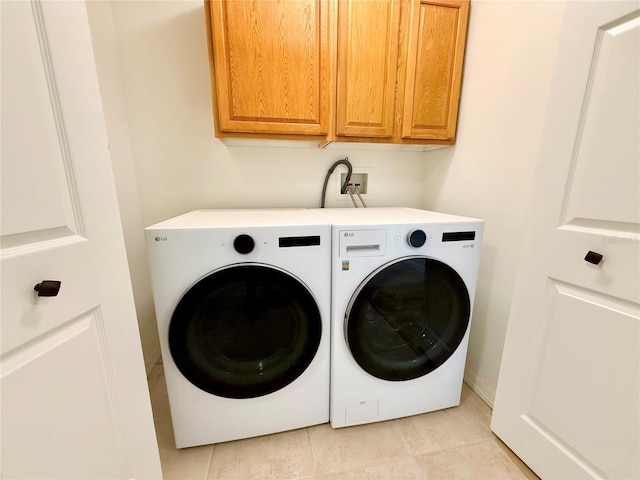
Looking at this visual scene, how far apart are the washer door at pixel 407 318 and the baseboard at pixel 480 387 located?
1.33ft

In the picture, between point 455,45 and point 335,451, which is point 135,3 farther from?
point 335,451

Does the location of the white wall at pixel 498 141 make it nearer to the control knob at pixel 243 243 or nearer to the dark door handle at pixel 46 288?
the control knob at pixel 243 243

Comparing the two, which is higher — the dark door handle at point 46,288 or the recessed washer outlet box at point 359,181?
the recessed washer outlet box at point 359,181

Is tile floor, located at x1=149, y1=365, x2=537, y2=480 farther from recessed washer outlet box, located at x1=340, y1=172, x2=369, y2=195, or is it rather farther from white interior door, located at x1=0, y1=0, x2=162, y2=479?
recessed washer outlet box, located at x1=340, y1=172, x2=369, y2=195

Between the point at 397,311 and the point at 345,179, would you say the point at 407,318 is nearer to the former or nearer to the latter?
the point at 397,311

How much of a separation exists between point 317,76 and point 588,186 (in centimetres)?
108

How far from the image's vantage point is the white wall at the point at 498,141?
1.04 metres

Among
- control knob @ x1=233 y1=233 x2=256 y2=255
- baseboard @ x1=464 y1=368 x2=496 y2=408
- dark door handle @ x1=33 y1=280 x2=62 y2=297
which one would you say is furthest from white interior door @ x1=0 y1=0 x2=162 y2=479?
baseboard @ x1=464 y1=368 x2=496 y2=408

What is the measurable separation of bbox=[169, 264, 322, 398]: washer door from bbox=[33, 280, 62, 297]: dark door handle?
409mm

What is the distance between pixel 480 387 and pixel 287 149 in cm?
170

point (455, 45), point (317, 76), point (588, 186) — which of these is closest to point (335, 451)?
point (588, 186)

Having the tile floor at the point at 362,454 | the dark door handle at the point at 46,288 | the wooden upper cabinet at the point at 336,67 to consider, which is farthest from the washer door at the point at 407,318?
the dark door handle at the point at 46,288

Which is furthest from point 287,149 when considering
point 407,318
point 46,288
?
point 46,288

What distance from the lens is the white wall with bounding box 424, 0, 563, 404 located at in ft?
3.42
